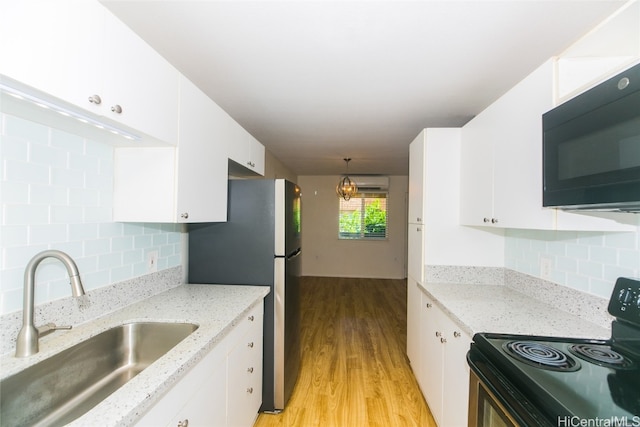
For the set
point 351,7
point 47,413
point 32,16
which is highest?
point 351,7

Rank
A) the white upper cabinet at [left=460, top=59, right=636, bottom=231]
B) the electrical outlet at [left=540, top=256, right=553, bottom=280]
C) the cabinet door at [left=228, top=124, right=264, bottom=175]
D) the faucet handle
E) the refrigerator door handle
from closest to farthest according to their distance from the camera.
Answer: the faucet handle
the white upper cabinet at [left=460, top=59, right=636, bottom=231]
the electrical outlet at [left=540, top=256, right=553, bottom=280]
the cabinet door at [left=228, top=124, right=264, bottom=175]
the refrigerator door handle

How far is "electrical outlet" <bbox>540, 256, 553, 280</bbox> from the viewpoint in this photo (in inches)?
63.9

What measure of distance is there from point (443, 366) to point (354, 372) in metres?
1.14

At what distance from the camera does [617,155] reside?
87cm

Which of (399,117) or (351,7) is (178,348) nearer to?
(351,7)

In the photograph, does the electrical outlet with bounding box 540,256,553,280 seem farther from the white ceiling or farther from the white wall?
the white wall

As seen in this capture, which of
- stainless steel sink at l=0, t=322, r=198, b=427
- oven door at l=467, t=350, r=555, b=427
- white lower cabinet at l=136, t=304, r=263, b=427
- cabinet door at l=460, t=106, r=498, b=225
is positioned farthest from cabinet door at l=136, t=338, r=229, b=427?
cabinet door at l=460, t=106, r=498, b=225

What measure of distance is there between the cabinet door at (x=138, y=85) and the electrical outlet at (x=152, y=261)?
78 centimetres

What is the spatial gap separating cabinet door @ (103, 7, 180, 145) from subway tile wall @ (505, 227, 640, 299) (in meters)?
2.08

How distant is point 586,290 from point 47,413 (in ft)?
7.71

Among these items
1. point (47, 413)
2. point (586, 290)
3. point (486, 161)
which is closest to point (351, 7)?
point (486, 161)

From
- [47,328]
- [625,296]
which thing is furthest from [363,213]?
[47,328]

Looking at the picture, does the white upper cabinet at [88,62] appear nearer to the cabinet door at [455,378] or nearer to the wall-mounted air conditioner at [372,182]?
the cabinet door at [455,378]

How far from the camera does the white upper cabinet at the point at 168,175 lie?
1.31 m
